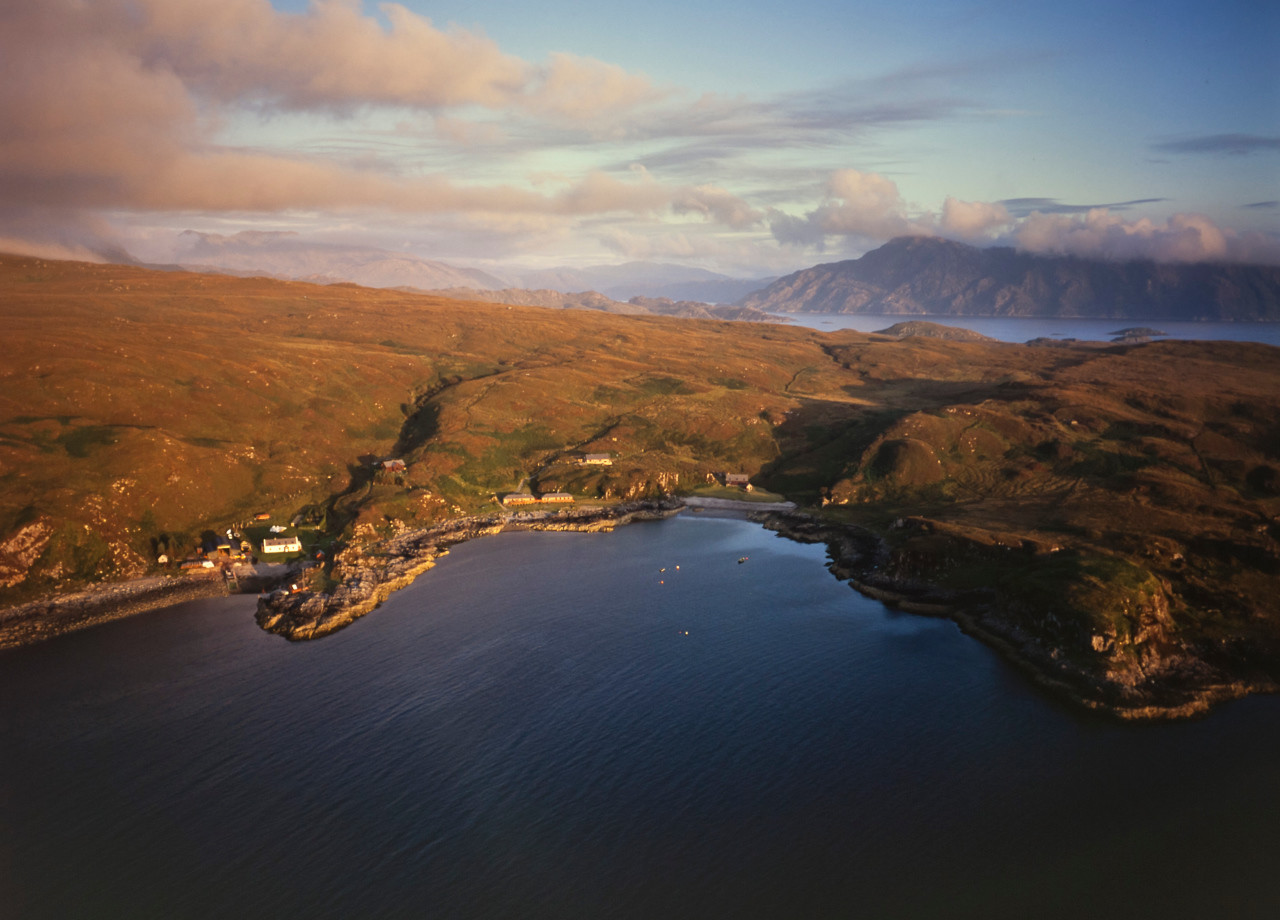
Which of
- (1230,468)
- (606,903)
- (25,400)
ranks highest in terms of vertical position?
(25,400)

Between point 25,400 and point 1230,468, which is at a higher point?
point 25,400

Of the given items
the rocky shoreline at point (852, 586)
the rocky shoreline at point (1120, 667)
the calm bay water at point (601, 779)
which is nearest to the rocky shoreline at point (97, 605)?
the rocky shoreline at point (852, 586)

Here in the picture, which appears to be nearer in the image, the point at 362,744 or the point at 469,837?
the point at 469,837

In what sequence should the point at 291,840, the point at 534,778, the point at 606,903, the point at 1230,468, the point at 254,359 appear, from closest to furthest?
the point at 606,903 → the point at 291,840 → the point at 534,778 → the point at 1230,468 → the point at 254,359

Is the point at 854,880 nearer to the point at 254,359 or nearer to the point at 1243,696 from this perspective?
the point at 1243,696

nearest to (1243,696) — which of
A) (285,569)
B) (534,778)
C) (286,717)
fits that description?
(534,778)

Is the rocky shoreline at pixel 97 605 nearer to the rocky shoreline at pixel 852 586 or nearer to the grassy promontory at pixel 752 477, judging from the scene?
the rocky shoreline at pixel 852 586
